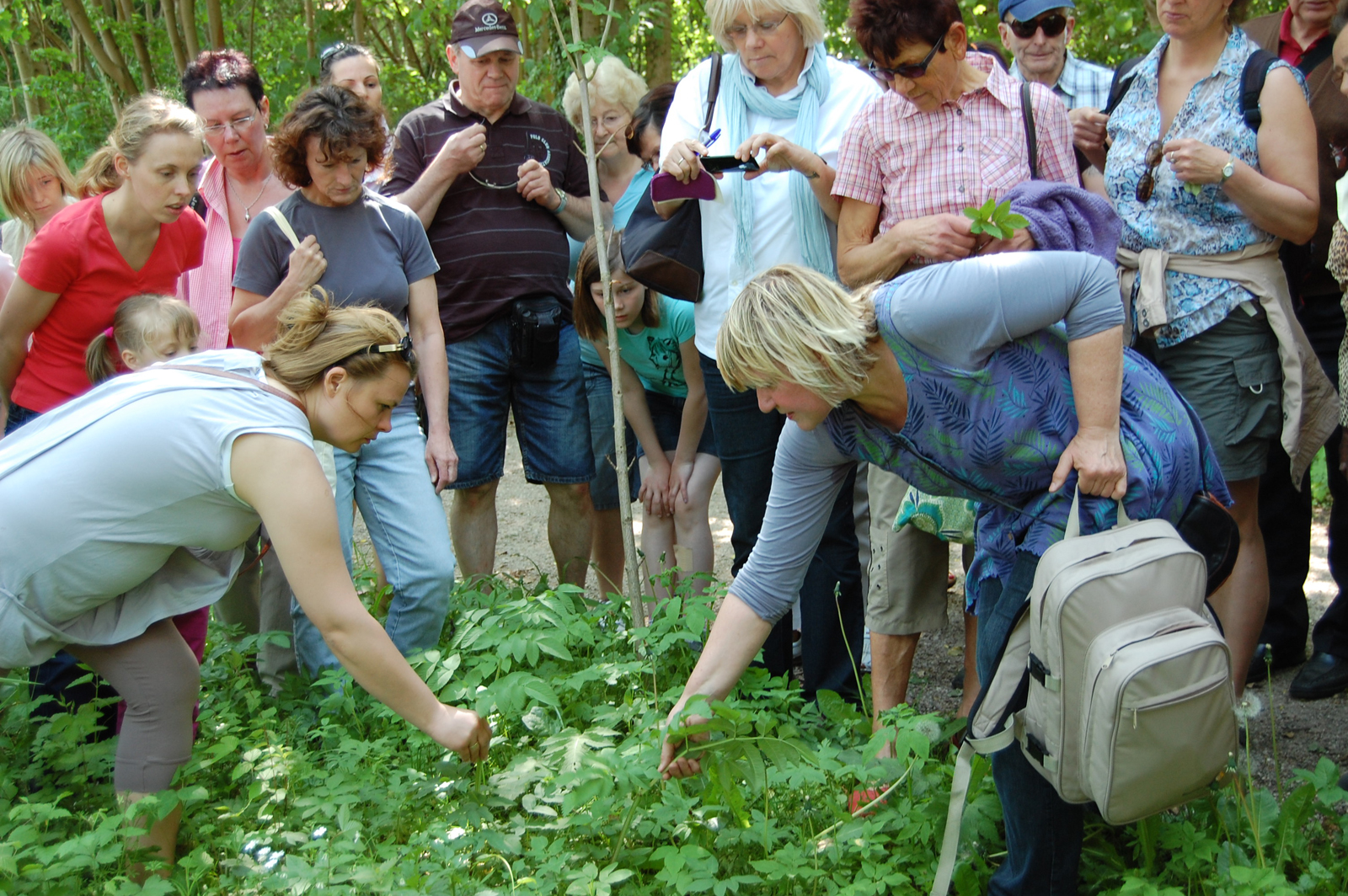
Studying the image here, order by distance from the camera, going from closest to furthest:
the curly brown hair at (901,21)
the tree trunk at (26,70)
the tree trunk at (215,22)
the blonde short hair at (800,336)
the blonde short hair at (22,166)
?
1. the blonde short hair at (800,336)
2. the curly brown hair at (901,21)
3. the blonde short hair at (22,166)
4. the tree trunk at (215,22)
5. the tree trunk at (26,70)

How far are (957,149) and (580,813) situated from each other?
1843 millimetres

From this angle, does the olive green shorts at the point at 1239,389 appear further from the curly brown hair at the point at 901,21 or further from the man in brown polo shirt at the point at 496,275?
the man in brown polo shirt at the point at 496,275

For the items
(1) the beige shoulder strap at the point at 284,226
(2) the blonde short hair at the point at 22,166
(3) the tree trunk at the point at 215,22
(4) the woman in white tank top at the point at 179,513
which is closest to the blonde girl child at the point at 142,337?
(1) the beige shoulder strap at the point at 284,226

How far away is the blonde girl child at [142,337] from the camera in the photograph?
11.5ft

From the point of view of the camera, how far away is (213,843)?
266 centimetres

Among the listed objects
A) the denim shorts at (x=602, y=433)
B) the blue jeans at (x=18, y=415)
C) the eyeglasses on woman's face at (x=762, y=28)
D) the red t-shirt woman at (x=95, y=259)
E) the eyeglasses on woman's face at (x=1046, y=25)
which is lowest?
the denim shorts at (x=602, y=433)

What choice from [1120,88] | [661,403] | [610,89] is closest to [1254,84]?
[1120,88]

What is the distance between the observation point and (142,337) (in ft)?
11.5

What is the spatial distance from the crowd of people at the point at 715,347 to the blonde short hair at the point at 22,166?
1cm

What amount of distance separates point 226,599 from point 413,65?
33.2 ft

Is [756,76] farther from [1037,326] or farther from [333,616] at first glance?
[333,616]

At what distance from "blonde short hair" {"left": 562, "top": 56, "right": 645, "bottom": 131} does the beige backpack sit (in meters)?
2.89

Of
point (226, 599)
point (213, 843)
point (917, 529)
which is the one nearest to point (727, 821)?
point (917, 529)

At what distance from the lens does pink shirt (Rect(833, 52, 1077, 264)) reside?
115 inches
